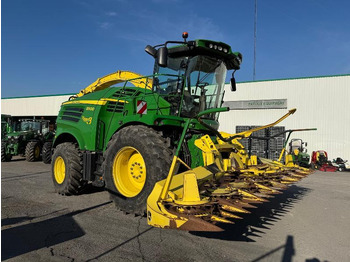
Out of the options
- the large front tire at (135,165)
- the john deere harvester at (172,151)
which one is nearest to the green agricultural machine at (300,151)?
the john deere harvester at (172,151)

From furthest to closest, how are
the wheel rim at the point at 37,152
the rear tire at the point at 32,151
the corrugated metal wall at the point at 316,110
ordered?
the corrugated metal wall at the point at 316,110, the wheel rim at the point at 37,152, the rear tire at the point at 32,151

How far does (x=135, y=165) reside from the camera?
14.4 feet

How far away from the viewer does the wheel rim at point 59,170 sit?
627 cm

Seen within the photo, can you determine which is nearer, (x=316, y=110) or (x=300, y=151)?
(x=300, y=151)

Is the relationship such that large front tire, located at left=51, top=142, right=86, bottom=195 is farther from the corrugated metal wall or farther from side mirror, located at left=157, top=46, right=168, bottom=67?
the corrugated metal wall

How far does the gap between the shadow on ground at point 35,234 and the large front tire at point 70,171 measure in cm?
141

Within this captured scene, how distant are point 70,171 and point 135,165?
2069mm

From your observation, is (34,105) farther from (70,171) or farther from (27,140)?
(70,171)

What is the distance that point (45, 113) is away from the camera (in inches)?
1099

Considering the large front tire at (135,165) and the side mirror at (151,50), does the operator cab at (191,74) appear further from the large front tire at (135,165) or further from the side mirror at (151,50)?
the large front tire at (135,165)

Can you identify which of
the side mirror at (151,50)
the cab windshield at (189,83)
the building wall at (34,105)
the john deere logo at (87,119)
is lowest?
the john deere logo at (87,119)

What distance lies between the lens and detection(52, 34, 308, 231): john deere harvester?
10.5ft

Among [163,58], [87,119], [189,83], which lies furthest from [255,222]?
[87,119]

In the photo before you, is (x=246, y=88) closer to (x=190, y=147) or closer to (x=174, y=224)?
(x=190, y=147)
